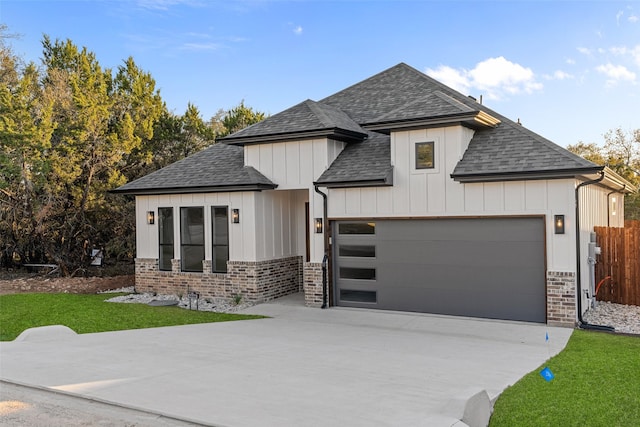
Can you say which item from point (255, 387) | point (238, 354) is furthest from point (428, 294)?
point (255, 387)

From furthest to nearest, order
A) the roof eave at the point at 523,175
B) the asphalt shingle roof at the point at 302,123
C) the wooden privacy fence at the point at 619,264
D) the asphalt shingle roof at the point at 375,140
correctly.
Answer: the asphalt shingle roof at the point at 302,123 → the wooden privacy fence at the point at 619,264 → the asphalt shingle roof at the point at 375,140 → the roof eave at the point at 523,175

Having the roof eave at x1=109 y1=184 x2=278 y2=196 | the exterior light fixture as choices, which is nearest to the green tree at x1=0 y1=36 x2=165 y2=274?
the roof eave at x1=109 y1=184 x2=278 y2=196

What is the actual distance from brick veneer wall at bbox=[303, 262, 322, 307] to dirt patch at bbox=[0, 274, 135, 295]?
7.43 meters

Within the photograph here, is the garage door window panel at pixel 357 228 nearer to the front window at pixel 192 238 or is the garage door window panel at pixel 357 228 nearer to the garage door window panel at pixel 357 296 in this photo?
the garage door window panel at pixel 357 296

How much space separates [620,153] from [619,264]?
2507 centimetres

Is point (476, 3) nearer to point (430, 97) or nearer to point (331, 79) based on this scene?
point (430, 97)

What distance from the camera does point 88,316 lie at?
11.8 m

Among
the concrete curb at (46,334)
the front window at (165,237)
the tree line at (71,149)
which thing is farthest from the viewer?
the tree line at (71,149)

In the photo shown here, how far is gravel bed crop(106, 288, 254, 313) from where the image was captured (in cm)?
1306

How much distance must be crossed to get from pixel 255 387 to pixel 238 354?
74.2 inches

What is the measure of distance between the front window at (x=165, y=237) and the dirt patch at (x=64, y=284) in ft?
9.78

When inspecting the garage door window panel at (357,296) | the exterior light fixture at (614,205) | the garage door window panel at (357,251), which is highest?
the exterior light fixture at (614,205)

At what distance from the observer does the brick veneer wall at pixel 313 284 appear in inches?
508

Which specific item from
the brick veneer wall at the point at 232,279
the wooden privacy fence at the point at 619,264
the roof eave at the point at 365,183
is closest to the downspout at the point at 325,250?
the roof eave at the point at 365,183
